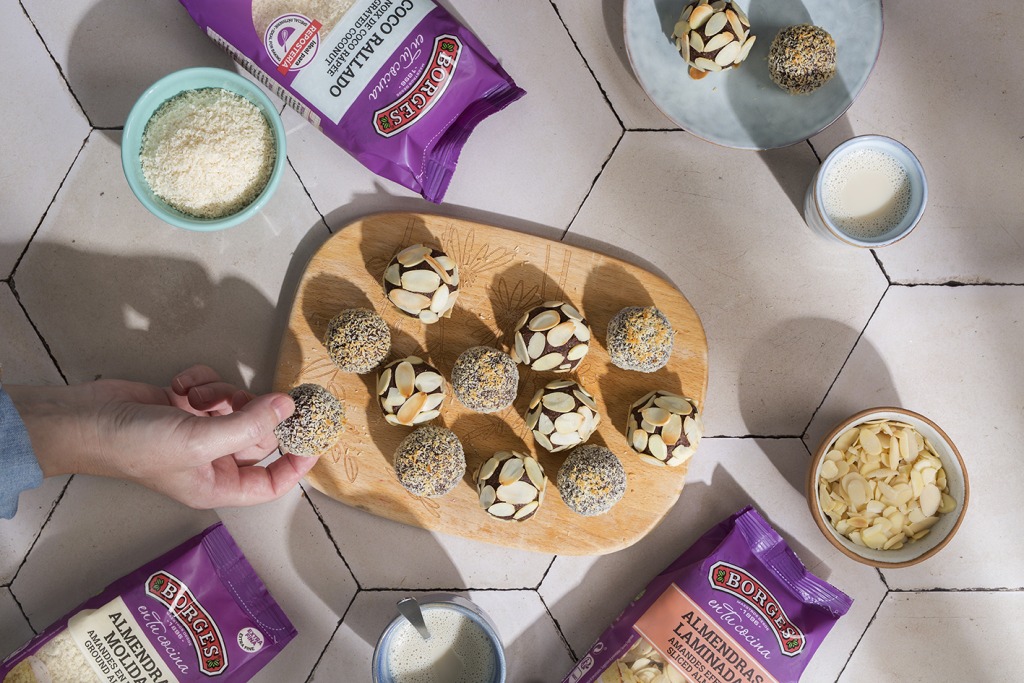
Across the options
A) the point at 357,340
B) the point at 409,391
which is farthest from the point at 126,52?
the point at 409,391

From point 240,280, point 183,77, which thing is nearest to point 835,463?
point 240,280

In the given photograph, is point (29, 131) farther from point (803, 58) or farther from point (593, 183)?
point (803, 58)

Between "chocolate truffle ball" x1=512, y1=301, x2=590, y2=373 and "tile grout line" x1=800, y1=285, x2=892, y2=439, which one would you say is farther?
"tile grout line" x1=800, y1=285, x2=892, y2=439

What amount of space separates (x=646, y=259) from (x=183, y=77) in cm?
82

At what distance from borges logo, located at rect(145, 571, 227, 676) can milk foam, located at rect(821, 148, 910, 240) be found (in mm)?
1229

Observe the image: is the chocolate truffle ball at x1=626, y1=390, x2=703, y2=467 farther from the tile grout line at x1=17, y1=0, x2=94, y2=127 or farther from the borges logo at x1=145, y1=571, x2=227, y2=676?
the tile grout line at x1=17, y1=0, x2=94, y2=127

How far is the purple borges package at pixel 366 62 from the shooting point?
105cm

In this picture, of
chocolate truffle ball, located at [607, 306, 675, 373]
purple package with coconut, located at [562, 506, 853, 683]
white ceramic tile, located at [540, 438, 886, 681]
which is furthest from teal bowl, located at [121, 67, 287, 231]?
purple package with coconut, located at [562, 506, 853, 683]

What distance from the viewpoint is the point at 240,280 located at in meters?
1.20

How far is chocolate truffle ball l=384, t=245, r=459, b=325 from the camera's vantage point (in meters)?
1.03

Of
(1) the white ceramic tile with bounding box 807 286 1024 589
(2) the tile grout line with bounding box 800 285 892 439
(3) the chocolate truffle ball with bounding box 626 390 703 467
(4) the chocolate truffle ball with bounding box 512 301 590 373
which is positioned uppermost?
(4) the chocolate truffle ball with bounding box 512 301 590 373

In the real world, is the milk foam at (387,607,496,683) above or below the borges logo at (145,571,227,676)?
below

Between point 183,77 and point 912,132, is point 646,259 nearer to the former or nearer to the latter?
point 912,132

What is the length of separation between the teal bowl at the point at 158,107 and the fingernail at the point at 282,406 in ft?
0.97
